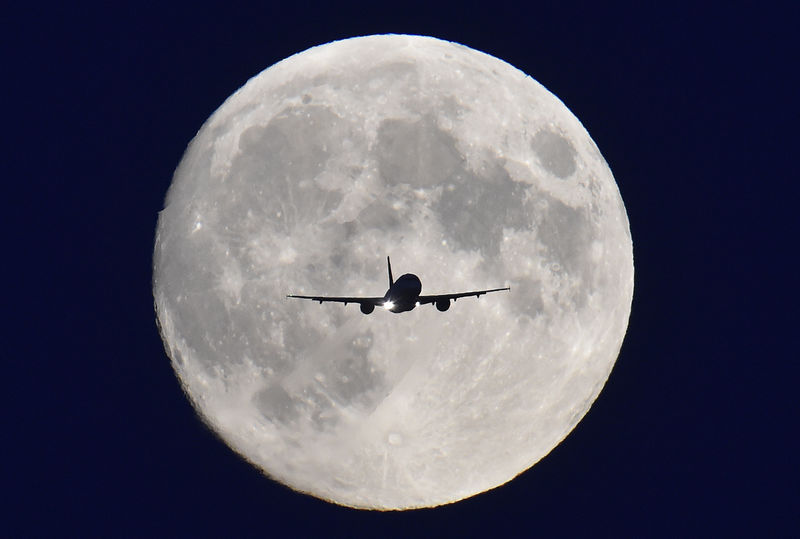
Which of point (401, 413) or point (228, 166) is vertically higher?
point (228, 166)

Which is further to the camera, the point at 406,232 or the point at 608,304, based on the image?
the point at 608,304

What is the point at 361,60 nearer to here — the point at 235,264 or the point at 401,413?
the point at 235,264

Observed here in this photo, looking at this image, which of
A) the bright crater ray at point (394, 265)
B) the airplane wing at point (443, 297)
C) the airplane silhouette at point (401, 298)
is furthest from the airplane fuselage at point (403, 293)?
the bright crater ray at point (394, 265)

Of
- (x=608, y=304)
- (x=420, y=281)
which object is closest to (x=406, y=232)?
(x=420, y=281)

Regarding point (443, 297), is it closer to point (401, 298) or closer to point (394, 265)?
point (401, 298)

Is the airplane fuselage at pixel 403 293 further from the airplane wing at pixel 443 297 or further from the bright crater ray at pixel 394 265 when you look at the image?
the bright crater ray at pixel 394 265

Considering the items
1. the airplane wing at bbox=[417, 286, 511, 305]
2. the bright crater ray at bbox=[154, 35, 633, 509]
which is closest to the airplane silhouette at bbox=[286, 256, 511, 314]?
the airplane wing at bbox=[417, 286, 511, 305]

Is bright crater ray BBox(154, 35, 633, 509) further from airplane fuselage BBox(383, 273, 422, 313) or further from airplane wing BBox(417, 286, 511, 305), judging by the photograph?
airplane fuselage BBox(383, 273, 422, 313)

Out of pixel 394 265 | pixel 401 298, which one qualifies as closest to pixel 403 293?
pixel 401 298
